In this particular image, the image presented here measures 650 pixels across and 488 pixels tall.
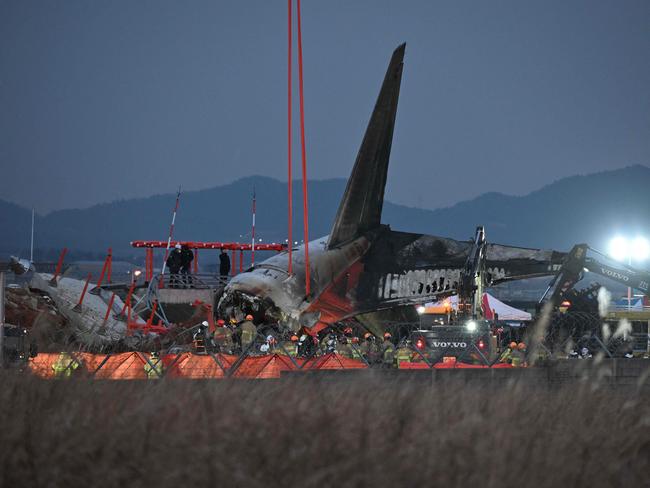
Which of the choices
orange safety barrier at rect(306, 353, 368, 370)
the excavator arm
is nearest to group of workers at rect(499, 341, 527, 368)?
orange safety barrier at rect(306, 353, 368, 370)

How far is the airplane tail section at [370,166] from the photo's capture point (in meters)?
34.1

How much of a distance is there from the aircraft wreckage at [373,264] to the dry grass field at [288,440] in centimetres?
1972

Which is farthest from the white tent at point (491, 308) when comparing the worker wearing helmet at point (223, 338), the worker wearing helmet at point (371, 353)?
the worker wearing helmet at point (223, 338)

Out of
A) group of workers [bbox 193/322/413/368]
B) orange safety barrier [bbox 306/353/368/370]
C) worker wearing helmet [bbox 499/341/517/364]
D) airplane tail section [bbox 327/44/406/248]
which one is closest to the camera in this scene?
orange safety barrier [bbox 306/353/368/370]

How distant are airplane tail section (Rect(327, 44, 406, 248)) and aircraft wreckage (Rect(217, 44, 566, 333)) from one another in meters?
0.03

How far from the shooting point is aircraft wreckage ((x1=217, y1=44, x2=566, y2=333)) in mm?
30891

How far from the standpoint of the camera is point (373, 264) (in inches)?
1371

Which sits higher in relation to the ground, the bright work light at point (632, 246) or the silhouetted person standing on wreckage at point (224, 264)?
the bright work light at point (632, 246)

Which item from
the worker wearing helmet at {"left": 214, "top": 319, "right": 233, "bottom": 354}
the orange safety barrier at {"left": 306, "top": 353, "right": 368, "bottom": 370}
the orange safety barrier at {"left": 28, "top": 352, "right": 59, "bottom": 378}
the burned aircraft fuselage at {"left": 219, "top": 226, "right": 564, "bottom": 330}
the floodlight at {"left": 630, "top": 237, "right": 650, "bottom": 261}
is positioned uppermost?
the floodlight at {"left": 630, "top": 237, "right": 650, "bottom": 261}

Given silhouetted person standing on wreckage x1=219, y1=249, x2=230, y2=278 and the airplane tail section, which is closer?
the airplane tail section

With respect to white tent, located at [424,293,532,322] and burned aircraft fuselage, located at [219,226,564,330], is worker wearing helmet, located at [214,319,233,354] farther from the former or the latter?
white tent, located at [424,293,532,322]

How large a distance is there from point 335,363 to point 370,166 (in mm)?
13680

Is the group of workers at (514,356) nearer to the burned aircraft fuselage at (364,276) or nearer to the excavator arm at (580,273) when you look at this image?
the burned aircraft fuselage at (364,276)

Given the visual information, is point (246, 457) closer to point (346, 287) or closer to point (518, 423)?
point (518, 423)
